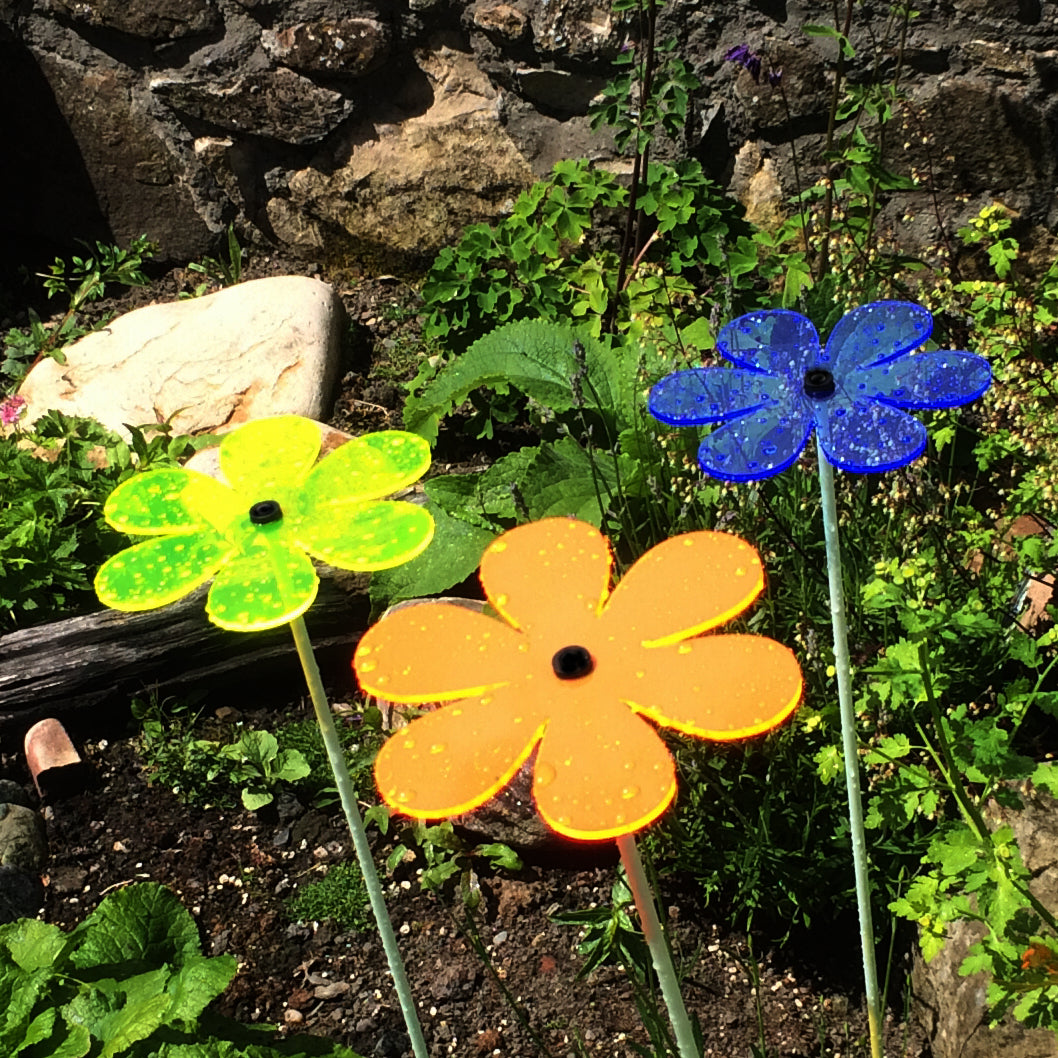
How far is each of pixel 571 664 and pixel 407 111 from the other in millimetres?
3425

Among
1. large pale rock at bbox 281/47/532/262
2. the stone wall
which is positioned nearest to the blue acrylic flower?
the stone wall

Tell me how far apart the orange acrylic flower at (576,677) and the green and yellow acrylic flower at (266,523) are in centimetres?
8

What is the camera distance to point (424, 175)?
3998 mm

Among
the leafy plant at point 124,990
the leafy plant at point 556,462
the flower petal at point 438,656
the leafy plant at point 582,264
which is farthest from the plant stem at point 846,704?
the leafy plant at point 582,264

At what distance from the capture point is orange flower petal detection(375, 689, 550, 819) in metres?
0.86

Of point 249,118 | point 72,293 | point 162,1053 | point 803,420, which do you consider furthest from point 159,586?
point 72,293

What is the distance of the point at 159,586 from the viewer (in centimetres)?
99

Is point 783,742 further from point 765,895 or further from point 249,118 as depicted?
point 249,118

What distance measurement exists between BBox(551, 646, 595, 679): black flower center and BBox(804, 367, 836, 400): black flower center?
0.33 metres

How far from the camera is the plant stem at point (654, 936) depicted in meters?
0.92

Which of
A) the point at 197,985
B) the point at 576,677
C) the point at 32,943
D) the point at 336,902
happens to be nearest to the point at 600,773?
the point at 576,677

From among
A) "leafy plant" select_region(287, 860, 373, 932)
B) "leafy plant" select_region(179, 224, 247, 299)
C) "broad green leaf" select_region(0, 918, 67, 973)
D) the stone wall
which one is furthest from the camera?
"leafy plant" select_region(179, 224, 247, 299)

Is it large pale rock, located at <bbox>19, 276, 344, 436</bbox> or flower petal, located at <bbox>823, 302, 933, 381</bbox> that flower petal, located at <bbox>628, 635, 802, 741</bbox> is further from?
large pale rock, located at <bbox>19, 276, 344, 436</bbox>

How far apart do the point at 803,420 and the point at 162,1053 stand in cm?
115
